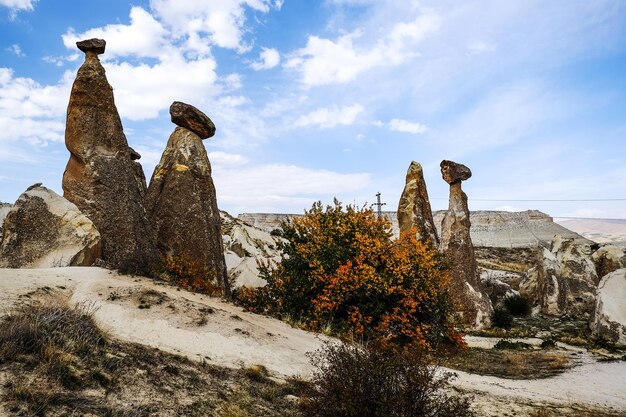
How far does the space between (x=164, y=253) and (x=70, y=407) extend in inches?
354

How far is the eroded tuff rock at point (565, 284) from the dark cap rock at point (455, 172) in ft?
19.2

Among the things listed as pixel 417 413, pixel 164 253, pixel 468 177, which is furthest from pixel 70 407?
pixel 468 177

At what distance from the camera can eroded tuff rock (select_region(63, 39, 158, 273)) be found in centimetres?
1127

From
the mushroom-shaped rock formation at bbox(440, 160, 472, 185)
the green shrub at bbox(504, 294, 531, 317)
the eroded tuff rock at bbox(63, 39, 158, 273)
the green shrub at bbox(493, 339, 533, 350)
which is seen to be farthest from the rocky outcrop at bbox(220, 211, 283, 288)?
the green shrub at bbox(504, 294, 531, 317)

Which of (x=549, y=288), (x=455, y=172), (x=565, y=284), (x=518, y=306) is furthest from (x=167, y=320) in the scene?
(x=565, y=284)

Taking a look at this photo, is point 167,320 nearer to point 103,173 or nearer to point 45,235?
point 45,235

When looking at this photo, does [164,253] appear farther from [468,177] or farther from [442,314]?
[468,177]

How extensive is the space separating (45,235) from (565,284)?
21.8 meters

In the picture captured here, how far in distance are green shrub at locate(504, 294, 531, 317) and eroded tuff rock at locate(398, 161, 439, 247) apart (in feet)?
→ 14.7

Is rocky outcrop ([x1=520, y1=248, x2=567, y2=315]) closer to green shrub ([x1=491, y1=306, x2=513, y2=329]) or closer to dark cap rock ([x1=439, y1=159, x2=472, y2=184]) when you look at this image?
green shrub ([x1=491, y1=306, x2=513, y2=329])

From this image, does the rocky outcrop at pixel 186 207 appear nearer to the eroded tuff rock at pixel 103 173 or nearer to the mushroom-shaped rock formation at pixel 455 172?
the eroded tuff rock at pixel 103 173

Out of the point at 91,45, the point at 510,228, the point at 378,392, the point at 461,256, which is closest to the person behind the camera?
the point at 378,392

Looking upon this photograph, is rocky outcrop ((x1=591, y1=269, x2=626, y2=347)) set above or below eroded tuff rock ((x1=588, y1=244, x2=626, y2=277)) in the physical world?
below

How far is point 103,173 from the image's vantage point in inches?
463
